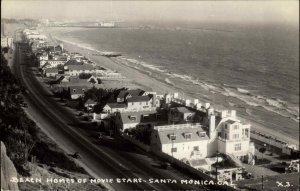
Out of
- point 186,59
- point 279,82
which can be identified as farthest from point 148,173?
point 186,59

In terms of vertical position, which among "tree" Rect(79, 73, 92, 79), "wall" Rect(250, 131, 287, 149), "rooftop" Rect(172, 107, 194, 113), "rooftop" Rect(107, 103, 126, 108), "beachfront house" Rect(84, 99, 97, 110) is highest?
"rooftop" Rect(172, 107, 194, 113)

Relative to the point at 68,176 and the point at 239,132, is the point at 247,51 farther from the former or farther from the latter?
the point at 68,176

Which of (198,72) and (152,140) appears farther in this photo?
(198,72)

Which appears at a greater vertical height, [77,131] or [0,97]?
[0,97]

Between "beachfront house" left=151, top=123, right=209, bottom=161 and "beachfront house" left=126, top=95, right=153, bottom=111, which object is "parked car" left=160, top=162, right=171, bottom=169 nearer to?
"beachfront house" left=151, top=123, right=209, bottom=161

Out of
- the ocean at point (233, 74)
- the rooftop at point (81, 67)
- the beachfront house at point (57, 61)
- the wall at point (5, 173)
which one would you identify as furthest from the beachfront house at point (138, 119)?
the beachfront house at point (57, 61)

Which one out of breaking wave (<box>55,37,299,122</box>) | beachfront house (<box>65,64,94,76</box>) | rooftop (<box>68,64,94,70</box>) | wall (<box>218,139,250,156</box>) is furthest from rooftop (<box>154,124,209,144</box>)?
rooftop (<box>68,64,94,70</box>)
